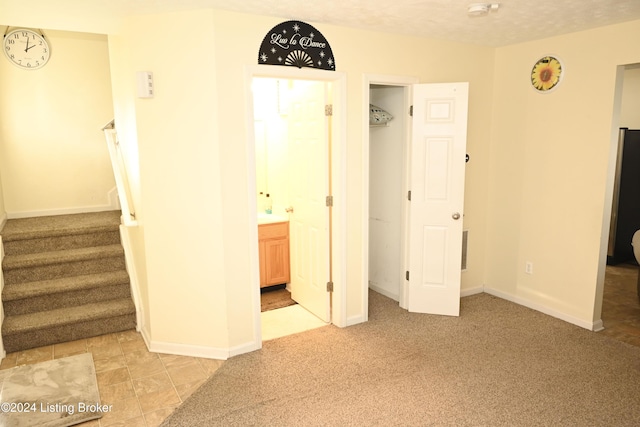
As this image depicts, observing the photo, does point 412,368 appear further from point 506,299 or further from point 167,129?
point 167,129

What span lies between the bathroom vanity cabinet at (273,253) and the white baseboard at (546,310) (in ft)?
7.28

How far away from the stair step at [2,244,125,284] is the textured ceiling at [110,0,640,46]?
7.46 ft

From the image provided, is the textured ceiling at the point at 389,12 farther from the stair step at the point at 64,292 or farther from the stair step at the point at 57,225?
the stair step at the point at 64,292

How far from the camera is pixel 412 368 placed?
313 cm

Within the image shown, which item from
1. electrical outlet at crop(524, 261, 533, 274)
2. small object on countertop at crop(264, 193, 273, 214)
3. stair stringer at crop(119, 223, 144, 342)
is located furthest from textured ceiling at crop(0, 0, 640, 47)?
small object on countertop at crop(264, 193, 273, 214)

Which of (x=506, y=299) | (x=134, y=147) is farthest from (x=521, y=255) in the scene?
(x=134, y=147)

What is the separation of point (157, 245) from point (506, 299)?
A: 3.43 metres

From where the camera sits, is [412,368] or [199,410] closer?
[199,410]

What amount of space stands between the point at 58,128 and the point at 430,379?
466cm

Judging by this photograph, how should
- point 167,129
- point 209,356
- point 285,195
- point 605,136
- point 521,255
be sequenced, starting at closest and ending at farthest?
point 167,129
point 209,356
point 605,136
point 521,255
point 285,195

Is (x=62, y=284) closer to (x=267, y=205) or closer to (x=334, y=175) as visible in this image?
(x=267, y=205)

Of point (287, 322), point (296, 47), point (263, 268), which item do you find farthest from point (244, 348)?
point (296, 47)

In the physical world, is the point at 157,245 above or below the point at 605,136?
below

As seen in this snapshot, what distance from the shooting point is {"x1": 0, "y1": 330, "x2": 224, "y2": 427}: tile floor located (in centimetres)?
267
